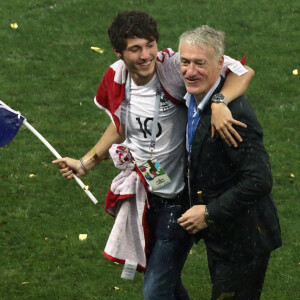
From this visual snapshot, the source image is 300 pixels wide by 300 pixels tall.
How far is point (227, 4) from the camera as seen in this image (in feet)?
52.7

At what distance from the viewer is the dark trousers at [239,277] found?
6.19 m

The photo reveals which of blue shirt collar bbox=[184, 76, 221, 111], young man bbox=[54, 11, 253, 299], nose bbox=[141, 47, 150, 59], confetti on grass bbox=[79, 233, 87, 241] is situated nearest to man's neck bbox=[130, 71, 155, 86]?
young man bbox=[54, 11, 253, 299]

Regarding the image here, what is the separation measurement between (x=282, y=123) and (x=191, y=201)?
6.40 metres

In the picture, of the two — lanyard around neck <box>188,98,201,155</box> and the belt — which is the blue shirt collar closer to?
lanyard around neck <box>188,98,201,155</box>

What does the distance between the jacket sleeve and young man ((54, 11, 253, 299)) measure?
62 cm

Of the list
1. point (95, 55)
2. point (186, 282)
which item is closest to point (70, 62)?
point (95, 55)

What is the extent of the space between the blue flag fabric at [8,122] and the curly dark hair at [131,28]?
1504mm

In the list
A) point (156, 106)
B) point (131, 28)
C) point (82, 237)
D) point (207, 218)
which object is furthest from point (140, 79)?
point (82, 237)

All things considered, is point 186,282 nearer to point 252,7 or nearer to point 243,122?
A: point 243,122

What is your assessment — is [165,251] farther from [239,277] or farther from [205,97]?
[205,97]

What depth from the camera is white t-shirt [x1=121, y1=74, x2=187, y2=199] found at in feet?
21.5

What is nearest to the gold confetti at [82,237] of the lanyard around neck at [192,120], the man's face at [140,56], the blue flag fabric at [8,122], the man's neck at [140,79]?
the blue flag fabric at [8,122]

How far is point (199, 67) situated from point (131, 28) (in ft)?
2.19

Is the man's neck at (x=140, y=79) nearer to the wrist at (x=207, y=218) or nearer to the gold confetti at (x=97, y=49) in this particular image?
the wrist at (x=207, y=218)
